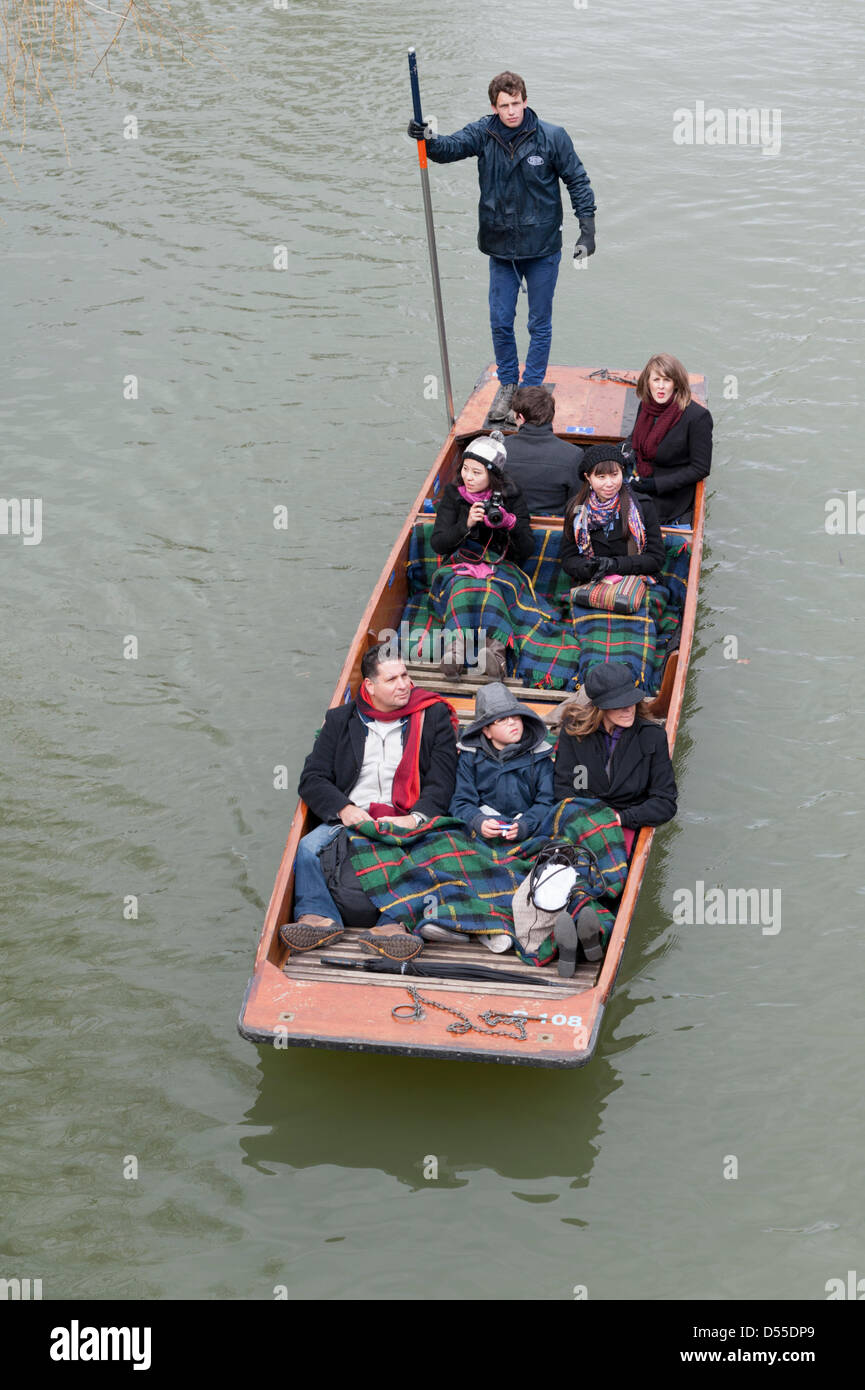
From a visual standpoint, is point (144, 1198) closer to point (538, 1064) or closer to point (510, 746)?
point (538, 1064)

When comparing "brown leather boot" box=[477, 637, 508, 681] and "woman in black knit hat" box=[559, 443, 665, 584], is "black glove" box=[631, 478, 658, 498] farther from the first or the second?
"brown leather boot" box=[477, 637, 508, 681]

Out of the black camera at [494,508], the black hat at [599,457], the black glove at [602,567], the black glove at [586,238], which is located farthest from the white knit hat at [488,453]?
the black glove at [586,238]

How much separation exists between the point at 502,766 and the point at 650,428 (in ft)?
8.01

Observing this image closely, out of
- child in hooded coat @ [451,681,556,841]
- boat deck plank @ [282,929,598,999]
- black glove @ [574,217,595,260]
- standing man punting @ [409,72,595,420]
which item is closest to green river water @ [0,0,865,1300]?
boat deck plank @ [282,929,598,999]

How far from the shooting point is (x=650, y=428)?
7375 millimetres

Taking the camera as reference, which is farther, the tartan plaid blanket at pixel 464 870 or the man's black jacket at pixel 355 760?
the man's black jacket at pixel 355 760

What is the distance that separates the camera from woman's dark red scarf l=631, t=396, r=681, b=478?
286 inches

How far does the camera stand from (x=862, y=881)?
20.5 ft

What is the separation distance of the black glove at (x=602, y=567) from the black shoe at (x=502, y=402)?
1.73 meters

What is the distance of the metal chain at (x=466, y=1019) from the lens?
15.8ft

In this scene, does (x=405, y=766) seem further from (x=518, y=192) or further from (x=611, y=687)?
(x=518, y=192)

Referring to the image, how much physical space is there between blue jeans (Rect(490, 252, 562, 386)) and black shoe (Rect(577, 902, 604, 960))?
4223 millimetres

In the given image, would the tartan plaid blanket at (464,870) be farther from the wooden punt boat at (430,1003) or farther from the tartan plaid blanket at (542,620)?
the tartan plaid blanket at (542,620)

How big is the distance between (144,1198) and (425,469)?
545 centimetres
